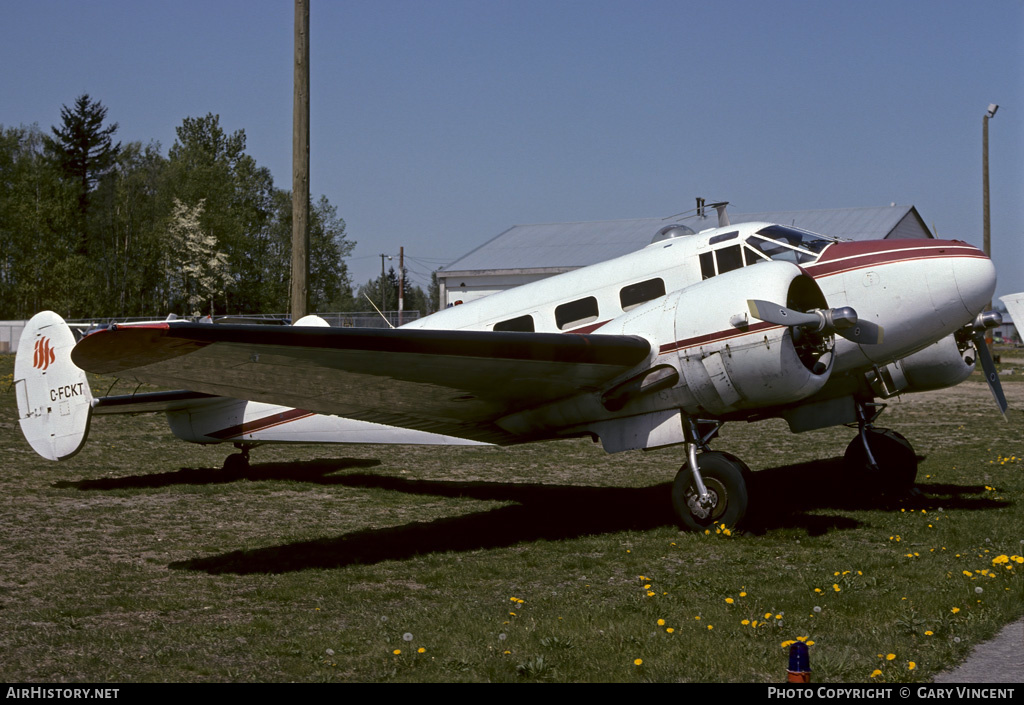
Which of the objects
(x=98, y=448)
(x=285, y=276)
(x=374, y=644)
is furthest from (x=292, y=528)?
(x=285, y=276)

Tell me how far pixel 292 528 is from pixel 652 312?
4536mm

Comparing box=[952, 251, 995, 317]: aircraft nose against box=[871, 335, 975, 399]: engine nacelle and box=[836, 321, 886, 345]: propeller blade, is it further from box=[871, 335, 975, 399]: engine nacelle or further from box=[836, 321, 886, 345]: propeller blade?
box=[871, 335, 975, 399]: engine nacelle

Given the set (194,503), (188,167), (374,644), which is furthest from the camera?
(188,167)

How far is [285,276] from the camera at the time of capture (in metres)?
82.5

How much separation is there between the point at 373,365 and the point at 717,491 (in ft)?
11.9

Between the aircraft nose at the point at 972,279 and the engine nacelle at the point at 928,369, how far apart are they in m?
2.09

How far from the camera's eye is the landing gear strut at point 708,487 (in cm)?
888

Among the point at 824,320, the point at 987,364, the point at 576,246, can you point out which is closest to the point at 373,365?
the point at 824,320

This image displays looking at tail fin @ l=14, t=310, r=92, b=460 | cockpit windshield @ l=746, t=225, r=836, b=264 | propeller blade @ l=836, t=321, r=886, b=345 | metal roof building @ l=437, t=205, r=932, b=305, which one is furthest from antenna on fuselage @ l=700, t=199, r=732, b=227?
metal roof building @ l=437, t=205, r=932, b=305

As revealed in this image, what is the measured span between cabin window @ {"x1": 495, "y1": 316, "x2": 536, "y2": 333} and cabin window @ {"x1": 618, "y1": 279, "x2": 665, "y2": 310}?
1.09 m

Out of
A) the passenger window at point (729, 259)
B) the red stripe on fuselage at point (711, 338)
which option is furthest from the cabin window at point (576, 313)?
the red stripe on fuselage at point (711, 338)

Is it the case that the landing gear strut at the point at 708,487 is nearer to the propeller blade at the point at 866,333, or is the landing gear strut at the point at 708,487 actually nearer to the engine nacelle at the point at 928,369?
the propeller blade at the point at 866,333

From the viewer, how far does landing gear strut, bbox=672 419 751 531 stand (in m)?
8.88
